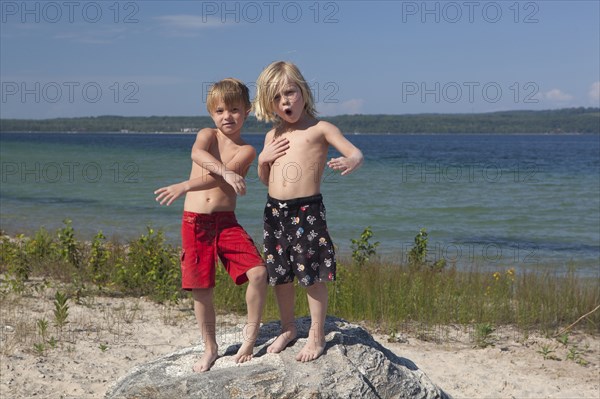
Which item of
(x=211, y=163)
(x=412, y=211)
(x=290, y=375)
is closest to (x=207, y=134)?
(x=211, y=163)

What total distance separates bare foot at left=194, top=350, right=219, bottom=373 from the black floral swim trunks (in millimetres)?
632

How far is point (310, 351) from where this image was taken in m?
4.57

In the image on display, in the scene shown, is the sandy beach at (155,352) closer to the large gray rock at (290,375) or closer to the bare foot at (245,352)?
the large gray rock at (290,375)

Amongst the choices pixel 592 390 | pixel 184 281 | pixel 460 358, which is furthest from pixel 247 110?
pixel 592 390

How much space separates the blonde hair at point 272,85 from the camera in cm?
447

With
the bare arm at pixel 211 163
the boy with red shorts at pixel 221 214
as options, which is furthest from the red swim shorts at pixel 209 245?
the bare arm at pixel 211 163

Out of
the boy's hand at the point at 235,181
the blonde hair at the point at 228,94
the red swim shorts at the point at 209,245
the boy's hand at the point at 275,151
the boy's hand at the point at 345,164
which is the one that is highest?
the blonde hair at the point at 228,94

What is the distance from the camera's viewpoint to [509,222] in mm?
18266

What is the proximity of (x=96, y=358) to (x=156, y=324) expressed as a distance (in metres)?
1.02

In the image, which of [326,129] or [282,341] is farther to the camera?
[282,341]

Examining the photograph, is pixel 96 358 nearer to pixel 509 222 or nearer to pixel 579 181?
pixel 509 222

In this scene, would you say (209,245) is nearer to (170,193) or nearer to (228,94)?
(170,193)

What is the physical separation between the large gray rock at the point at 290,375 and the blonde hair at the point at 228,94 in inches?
60.3

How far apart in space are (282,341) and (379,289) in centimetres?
338
